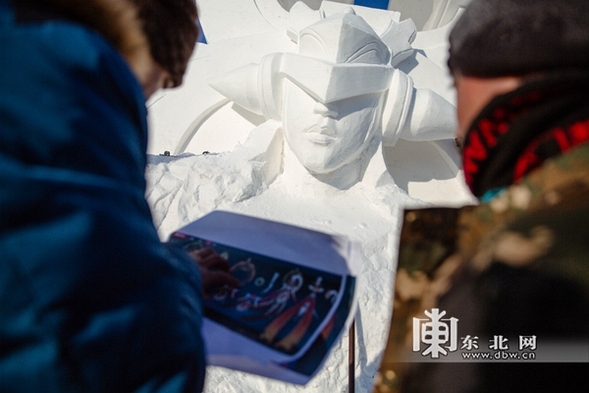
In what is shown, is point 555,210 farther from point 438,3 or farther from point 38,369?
point 438,3

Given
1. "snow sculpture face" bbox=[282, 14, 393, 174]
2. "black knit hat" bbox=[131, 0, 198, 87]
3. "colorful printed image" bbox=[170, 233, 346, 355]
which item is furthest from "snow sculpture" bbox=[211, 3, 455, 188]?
"black knit hat" bbox=[131, 0, 198, 87]

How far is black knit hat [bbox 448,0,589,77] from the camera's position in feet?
1.25

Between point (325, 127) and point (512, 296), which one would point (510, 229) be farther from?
point (325, 127)

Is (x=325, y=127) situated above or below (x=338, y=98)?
below

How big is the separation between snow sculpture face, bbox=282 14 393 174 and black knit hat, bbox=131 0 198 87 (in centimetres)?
124

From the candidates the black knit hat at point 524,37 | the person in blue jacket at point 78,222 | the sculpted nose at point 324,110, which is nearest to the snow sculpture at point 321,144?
the sculpted nose at point 324,110

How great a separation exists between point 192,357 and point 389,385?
7.5 inches

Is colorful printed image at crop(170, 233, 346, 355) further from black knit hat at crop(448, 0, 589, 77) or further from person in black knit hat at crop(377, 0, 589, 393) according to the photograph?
black knit hat at crop(448, 0, 589, 77)

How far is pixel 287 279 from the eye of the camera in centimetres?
68

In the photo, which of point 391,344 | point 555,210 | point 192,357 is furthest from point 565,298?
point 192,357

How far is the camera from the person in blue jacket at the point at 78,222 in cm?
33

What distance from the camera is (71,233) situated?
332mm

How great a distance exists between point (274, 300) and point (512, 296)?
0.40m

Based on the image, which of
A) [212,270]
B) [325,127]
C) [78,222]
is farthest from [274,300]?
[325,127]
